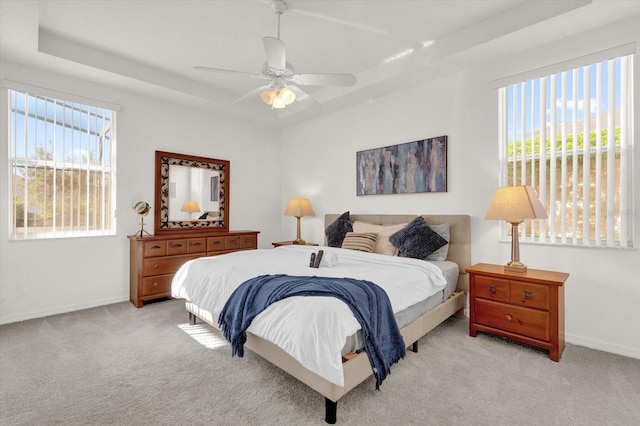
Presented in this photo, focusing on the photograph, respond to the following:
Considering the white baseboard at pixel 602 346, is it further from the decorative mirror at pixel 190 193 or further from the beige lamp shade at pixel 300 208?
the decorative mirror at pixel 190 193

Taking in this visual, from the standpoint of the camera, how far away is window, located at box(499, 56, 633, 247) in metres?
2.59

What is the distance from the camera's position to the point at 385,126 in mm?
4188

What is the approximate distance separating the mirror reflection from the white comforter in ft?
5.72

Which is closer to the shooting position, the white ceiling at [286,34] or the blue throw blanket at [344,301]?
the blue throw blanket at [344,301]

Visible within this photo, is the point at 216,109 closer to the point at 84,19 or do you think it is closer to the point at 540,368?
the point at 84,19

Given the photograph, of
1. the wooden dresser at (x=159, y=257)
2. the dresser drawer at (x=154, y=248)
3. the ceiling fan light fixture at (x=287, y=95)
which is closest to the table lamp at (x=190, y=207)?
the wooden dresser at (x=159, y=257)

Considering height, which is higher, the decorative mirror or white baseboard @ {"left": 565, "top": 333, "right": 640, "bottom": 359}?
the decorative mirror

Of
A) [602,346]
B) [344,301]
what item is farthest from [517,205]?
[344,301]

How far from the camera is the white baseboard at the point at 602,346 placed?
2510mm

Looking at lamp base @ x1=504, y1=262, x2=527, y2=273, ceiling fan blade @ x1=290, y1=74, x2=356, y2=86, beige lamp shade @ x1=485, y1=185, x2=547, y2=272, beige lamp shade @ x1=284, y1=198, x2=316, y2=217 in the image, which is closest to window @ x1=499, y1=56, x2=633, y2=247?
beige lamp shade @ x1=485, y1=185, x2=547, y2=272

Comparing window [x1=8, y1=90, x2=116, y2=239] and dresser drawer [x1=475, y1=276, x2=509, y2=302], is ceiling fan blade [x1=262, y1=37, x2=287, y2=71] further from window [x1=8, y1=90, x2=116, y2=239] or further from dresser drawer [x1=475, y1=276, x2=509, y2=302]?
window [x1=8, y1=90, x2=116, y2=239]

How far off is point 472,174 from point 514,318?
5.07ft

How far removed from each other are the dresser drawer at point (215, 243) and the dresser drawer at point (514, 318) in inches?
133

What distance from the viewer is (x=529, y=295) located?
2.54 m
